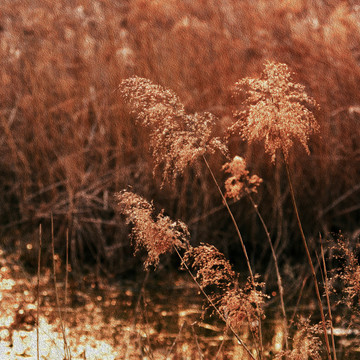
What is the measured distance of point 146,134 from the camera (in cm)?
245

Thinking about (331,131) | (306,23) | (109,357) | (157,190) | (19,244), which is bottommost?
(109,357)

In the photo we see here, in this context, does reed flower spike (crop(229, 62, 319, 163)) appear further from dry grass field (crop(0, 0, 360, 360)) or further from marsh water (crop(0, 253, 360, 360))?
dry grass field (crop(0, 0, 360, 360))

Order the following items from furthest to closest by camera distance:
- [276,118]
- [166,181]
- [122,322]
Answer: [166,181] → [122,322] → [276,118]

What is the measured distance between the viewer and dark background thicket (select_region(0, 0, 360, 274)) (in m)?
2.38

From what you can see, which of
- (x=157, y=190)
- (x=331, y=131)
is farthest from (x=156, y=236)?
Result: (x=331, y=131)

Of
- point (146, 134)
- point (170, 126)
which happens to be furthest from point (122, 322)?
point (170, 126)

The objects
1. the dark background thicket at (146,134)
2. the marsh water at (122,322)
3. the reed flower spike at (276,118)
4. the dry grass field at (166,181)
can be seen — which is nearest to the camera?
the reed flower spike at (276,118)

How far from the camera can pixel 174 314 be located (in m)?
1.94

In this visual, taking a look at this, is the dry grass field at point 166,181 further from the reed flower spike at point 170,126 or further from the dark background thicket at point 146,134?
the reed flower spike at point 170,126

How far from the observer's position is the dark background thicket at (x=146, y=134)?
238 centimetres

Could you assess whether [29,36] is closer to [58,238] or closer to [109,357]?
[58,238]

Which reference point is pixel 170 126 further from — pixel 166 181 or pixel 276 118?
pixel 166 181

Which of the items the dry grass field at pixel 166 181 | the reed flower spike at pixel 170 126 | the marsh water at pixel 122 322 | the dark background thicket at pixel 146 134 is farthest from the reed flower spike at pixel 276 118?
the dark background thicket at pixel 146 134

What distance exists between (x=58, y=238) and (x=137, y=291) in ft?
1.39
